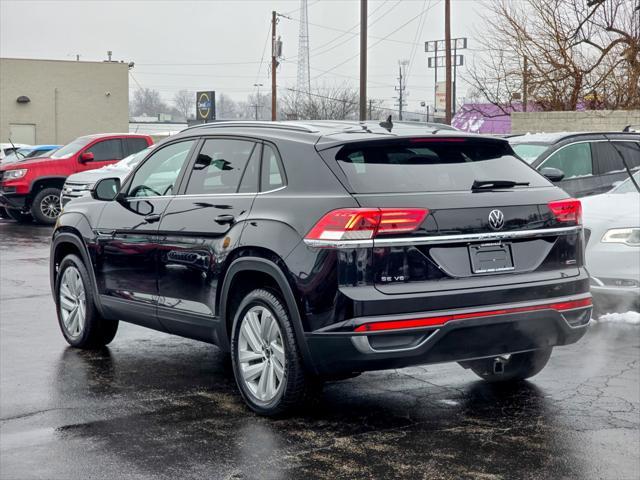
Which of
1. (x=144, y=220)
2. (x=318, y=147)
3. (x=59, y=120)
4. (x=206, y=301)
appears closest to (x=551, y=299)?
(x=318, y=147)

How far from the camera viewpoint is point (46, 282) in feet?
40.9

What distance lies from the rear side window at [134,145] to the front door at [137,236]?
45.3ft

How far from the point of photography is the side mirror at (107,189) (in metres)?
7.89

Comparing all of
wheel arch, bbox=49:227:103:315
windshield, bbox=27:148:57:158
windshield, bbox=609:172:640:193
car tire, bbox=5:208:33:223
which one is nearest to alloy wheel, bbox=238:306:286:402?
wheel arch, bbox=49:227:103:315

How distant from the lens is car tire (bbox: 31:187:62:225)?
21.4m

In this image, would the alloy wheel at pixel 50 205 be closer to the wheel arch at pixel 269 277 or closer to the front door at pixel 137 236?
the front door at pixel 137 236

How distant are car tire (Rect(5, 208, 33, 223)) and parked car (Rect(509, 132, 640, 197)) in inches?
Answer: 487

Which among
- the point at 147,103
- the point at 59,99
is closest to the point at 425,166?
the point at 59,99

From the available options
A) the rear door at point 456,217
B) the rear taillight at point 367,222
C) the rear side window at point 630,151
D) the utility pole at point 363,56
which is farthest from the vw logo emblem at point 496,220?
the utility pole at point 363,56

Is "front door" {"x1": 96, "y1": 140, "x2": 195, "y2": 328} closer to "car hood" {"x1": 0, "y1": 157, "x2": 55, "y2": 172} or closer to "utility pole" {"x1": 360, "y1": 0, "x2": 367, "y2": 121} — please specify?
"car hood" {"x1": 0, "y1": 157, "x2": 55, "y2": 172}

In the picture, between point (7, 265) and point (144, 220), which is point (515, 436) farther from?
point (7, 265)

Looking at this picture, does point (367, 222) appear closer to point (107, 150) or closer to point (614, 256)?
point (614, 256)

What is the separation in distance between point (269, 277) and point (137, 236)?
1.66 m

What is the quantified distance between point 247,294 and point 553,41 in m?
27.5
